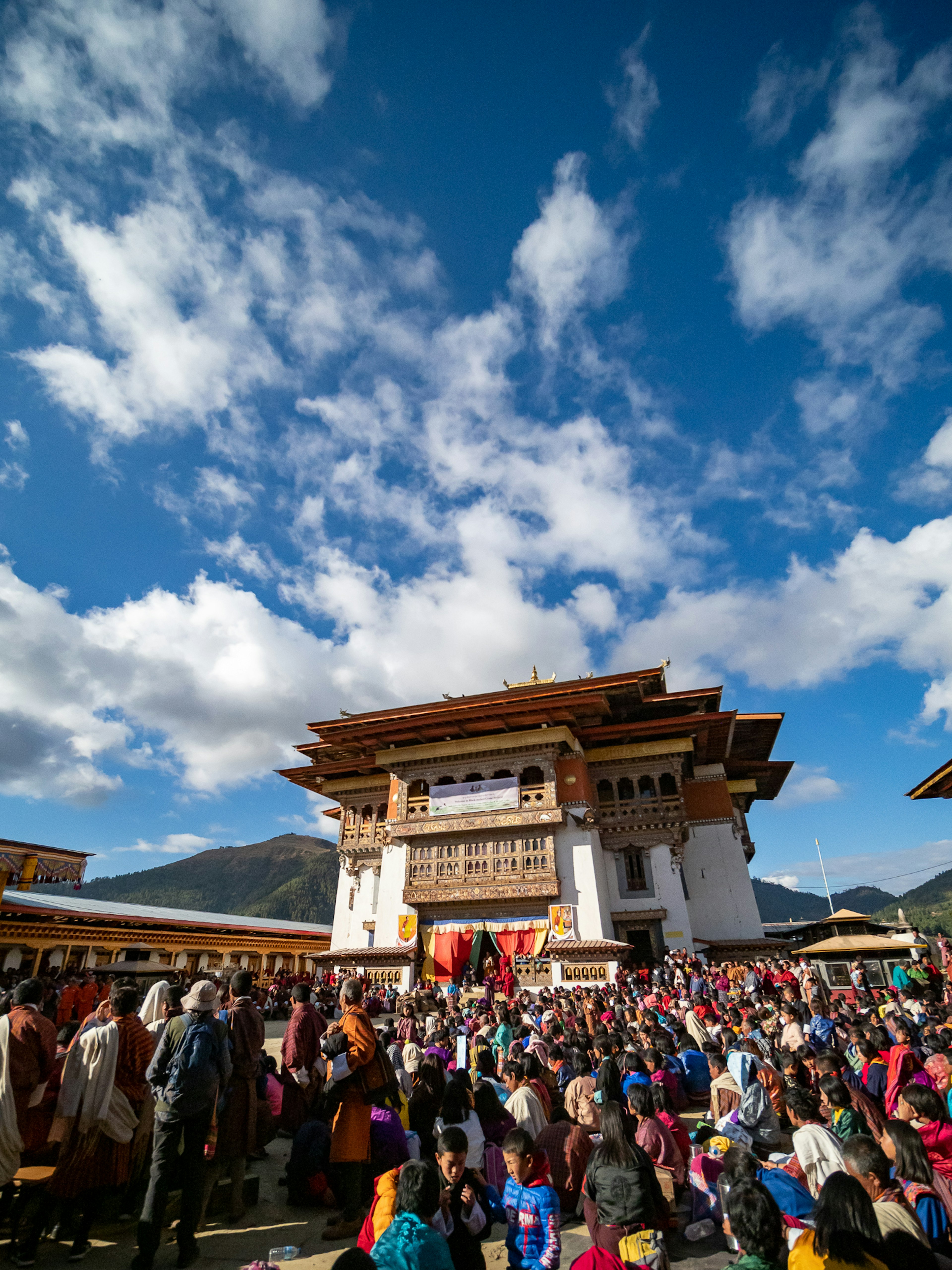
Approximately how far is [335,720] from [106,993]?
13498 mm

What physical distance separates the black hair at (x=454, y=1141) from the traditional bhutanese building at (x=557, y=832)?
61.8ft

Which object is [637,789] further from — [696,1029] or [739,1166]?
[739,1166]

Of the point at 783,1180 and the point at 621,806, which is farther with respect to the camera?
the point at 621,806

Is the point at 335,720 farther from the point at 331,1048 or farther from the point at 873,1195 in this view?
the point at 873,1195

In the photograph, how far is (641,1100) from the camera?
16.3 feet

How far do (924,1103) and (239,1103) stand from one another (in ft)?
16.7

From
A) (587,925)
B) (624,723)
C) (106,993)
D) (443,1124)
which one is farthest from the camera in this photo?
(624,723)

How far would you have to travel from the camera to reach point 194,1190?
455 cm

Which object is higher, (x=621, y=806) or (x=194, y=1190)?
(x=621, y=806)

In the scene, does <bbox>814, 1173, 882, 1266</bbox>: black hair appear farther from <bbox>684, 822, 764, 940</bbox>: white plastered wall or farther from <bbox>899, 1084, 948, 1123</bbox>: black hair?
<bbox>684, 822, 764, 940</bbox>: white plastered wall

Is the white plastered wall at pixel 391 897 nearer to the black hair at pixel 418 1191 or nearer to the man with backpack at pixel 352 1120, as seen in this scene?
the man with backpack at pixel 352 1120

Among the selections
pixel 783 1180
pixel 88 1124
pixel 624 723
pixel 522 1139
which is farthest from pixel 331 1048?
pixel 624 723

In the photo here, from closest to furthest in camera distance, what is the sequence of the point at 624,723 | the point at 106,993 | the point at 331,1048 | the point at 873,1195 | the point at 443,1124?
1. the point at 873,1195
2. the point at 443,1124
3. the point at 331,1048
4. the point at 106,993
5. the point at 624,723

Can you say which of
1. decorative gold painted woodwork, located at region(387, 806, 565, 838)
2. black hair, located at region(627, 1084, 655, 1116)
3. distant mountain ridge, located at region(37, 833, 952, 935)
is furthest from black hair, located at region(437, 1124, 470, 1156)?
distant mountain ridge, located at region(37, 833, 952, 935)
